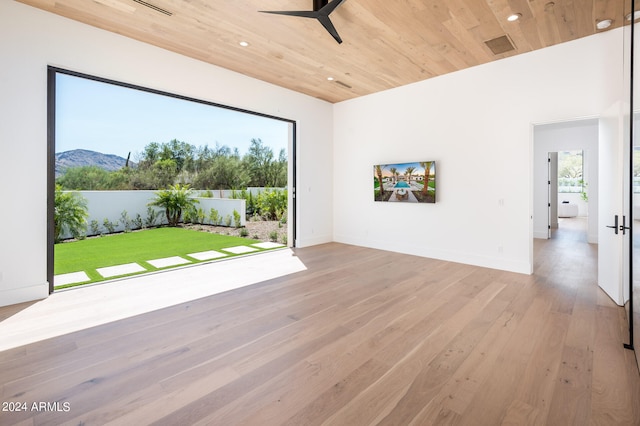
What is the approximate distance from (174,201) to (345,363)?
24.1 feet

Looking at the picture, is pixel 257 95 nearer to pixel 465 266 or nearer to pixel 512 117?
pixel 512 117

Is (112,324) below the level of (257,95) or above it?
below

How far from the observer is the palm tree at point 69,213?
575 centimetres

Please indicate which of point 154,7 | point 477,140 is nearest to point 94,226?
point 154,7

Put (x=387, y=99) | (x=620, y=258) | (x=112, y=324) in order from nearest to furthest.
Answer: (x=112, y=324) → (x=620, y=258) → (x=387, y=99)

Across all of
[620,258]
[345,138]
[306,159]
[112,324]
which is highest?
[345,138]

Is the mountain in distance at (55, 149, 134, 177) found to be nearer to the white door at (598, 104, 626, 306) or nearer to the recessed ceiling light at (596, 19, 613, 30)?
the white door at (598, 104, 626, 306)

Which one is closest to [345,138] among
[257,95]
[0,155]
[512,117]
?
[257,95]

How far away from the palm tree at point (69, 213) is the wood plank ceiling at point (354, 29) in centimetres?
351

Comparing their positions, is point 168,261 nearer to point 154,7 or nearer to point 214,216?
point 214,216

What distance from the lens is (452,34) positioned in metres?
3.95

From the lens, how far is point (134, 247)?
6344mm

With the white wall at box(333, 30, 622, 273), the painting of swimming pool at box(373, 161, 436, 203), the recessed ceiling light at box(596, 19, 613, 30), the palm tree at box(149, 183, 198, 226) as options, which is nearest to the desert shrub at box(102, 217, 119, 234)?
the palm tree at box(149, 183, 198, 226)

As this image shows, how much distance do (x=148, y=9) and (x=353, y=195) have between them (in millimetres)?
4900
